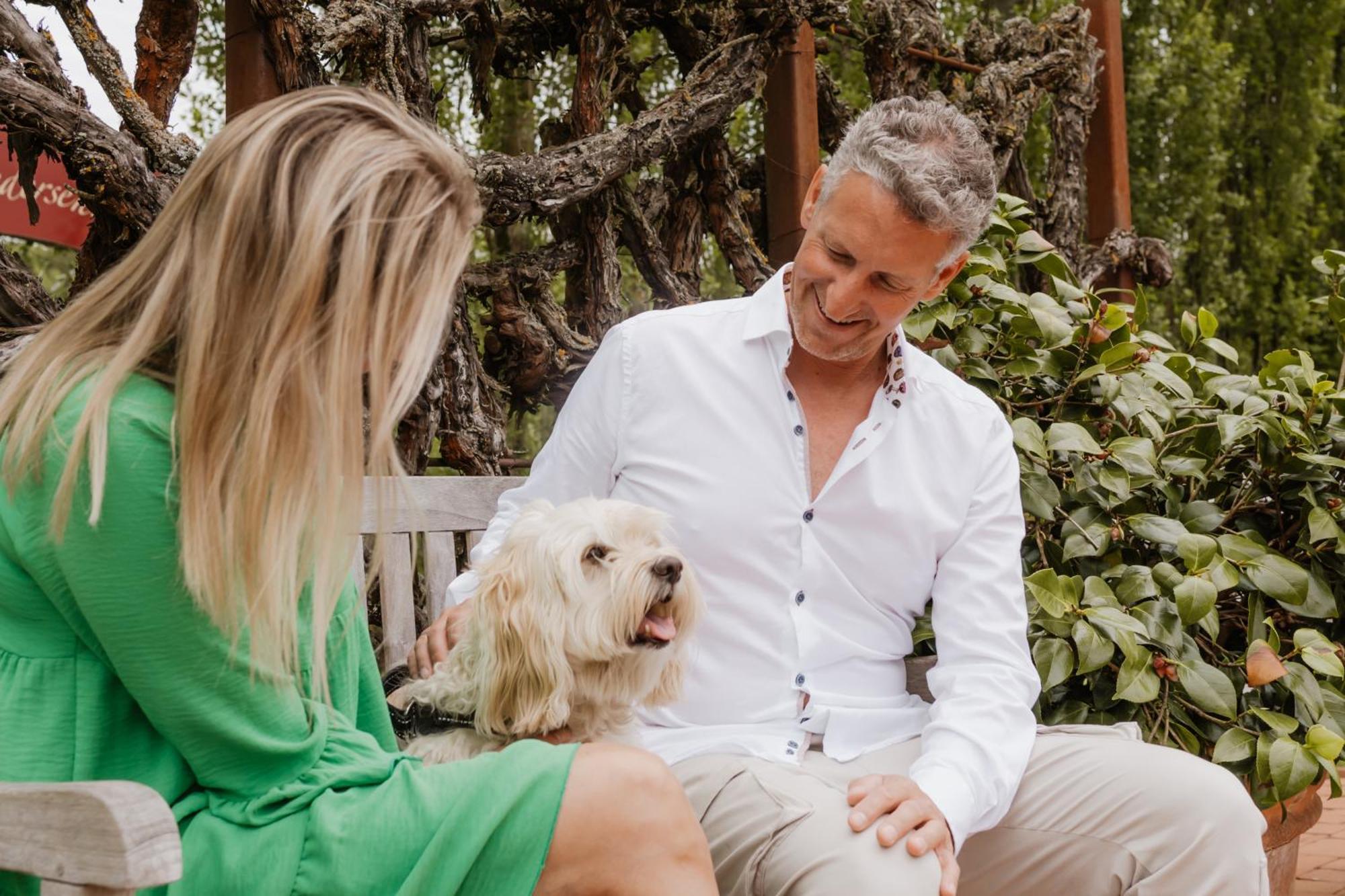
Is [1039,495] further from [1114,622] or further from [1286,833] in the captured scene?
[1286,833]

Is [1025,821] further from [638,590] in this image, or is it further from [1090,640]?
[638,590]

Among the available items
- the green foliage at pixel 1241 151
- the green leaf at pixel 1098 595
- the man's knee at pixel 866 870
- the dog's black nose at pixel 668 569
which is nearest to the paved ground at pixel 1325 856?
the green leaf at pixel 1098 595

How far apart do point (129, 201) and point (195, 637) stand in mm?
1416

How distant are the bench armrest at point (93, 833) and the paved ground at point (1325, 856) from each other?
10.4 feet

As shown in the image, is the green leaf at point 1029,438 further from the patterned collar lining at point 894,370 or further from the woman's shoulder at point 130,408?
the woman's shoulder at point 130,408

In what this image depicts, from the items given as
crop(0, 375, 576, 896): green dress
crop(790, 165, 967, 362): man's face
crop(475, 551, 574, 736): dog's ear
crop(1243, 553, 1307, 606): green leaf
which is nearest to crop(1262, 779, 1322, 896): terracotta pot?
crop(1243, 553, 1307, 606): green leaf

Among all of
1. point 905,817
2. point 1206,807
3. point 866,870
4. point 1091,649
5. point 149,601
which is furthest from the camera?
point 1091,649

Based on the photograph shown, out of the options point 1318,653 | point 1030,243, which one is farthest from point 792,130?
point 1318,653

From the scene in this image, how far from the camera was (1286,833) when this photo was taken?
114 inches

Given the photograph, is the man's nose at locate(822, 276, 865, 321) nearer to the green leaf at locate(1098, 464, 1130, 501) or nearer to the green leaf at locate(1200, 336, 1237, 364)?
the green leaf at locate(1098, 464, 1130, 501)

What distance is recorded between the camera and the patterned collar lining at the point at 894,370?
2504 millimetres

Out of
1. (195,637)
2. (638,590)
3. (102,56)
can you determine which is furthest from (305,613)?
(102,56)

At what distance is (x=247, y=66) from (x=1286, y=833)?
2745 mm

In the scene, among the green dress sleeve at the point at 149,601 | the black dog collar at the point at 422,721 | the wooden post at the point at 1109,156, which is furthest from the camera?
the wooden post at the point at 1109,156
